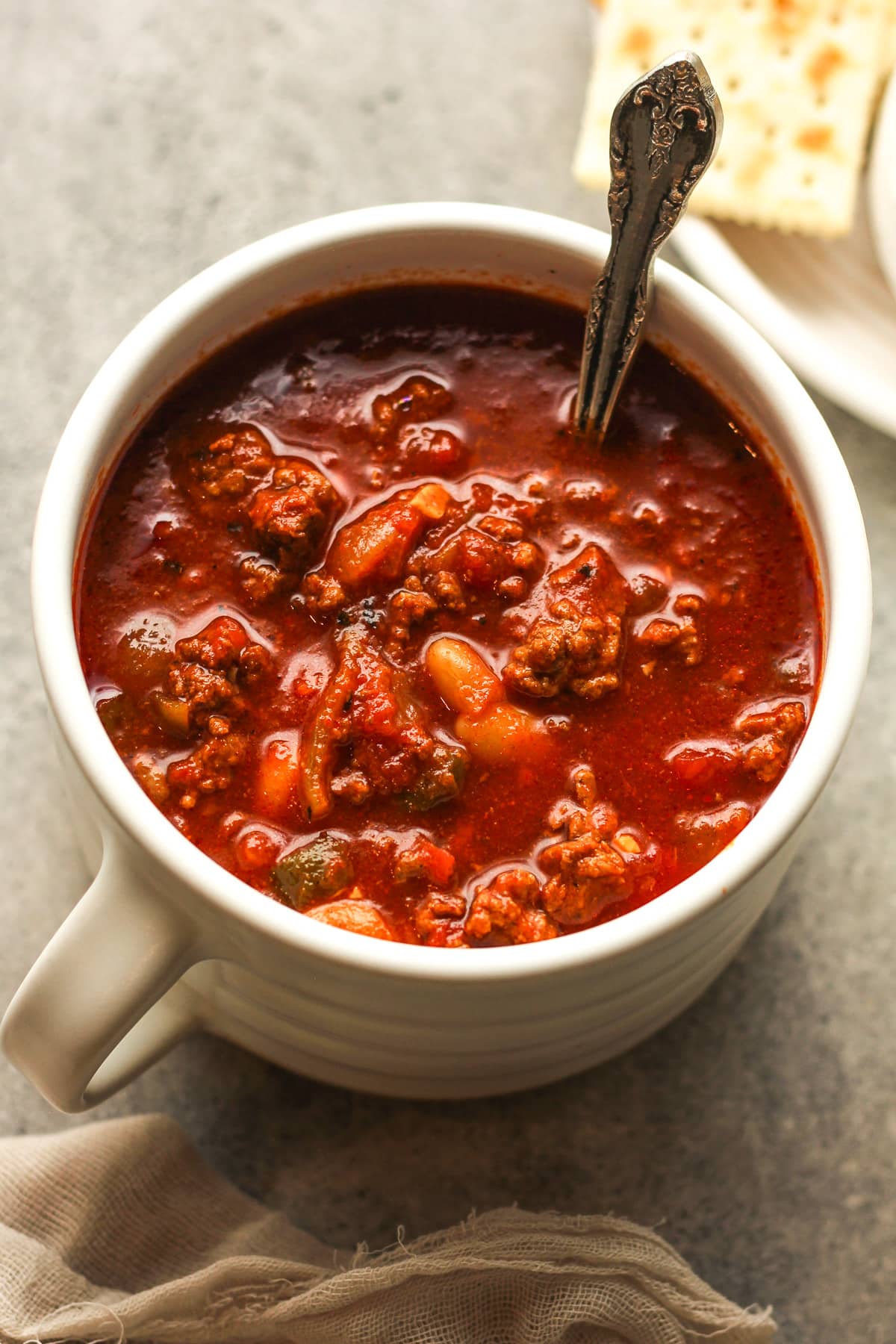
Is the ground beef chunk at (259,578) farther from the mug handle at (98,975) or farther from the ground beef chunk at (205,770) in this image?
the mug handle at (98,975)

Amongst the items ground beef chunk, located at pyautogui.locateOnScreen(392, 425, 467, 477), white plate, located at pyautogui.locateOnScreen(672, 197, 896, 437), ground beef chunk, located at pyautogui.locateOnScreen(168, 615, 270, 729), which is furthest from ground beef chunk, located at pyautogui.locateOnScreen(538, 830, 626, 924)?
white plate, located at pyautogui.locateOnScreen(672, 197, 896, 437)

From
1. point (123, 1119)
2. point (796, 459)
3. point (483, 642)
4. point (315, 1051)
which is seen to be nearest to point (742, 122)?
point (796, 459)

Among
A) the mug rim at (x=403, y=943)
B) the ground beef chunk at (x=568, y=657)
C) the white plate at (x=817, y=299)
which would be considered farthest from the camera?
A: the white plate at (x=817, y=299)

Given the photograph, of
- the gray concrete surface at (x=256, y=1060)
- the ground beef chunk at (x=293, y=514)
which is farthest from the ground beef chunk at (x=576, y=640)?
the gray concrete surface at (x=256, y=1060)

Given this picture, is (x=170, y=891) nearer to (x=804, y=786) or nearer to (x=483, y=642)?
(x=483, y=642)

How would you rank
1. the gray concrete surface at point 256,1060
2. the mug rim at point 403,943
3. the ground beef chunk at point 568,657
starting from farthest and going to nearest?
the gray concrete surface at point 256,1060 → the ground beef chunk at point 568,657 → the mug rim at point 403,943

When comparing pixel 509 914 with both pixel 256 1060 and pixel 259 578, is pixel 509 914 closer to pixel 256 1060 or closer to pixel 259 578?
pixel 259 578

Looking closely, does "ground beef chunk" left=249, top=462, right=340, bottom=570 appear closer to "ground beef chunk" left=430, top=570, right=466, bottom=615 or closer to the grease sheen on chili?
the grease sheen on chili
